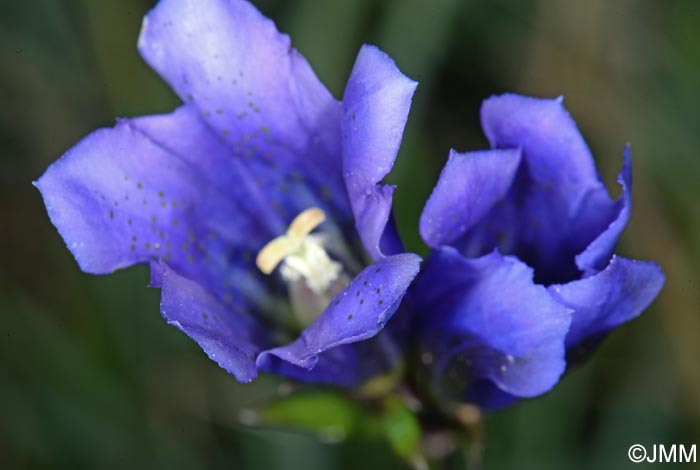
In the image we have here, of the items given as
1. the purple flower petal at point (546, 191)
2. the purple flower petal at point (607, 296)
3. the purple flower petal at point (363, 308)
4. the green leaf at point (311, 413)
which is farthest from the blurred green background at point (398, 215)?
the purple flower petal at point (363, 308)

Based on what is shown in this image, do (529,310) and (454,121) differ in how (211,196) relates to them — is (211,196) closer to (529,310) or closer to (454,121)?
(529,310)

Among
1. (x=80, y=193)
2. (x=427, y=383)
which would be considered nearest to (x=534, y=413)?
(x=427, y=383)

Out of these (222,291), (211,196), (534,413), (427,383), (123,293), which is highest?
(211,196)

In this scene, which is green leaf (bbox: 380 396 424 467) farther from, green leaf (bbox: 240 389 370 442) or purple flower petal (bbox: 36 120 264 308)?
purple flower petal (bbox: 36 120 264 308)

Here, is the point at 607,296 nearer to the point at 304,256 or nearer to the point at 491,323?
the point at 491,323

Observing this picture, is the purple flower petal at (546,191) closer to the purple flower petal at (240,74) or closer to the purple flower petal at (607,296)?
the purple flower petal at (607,296)

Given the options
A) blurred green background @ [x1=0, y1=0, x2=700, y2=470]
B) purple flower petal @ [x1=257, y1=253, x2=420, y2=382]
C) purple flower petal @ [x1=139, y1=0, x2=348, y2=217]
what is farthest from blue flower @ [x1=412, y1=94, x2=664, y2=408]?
blurred green background @ [x1=0, y1=0, x2=700, y2=470]
